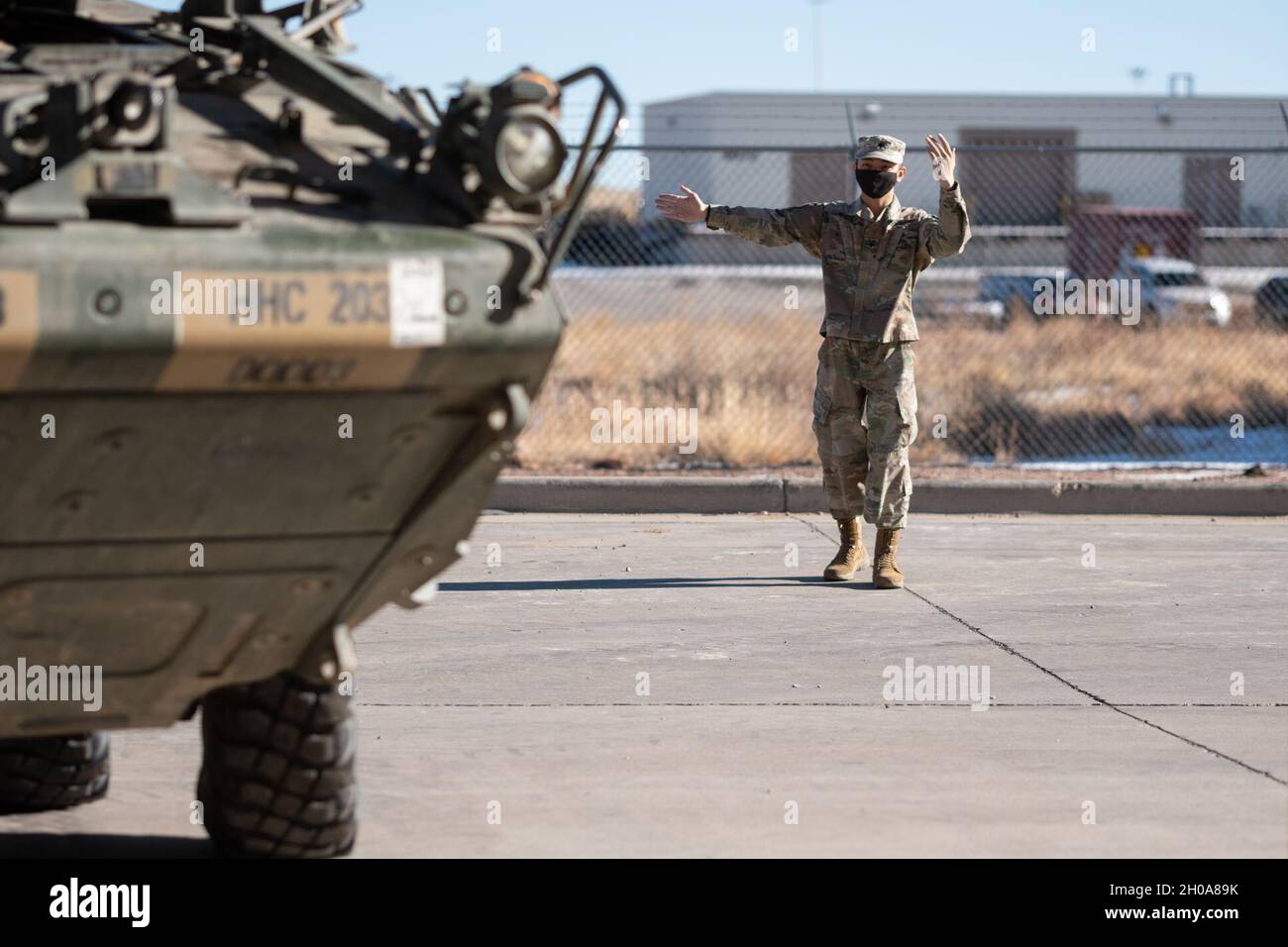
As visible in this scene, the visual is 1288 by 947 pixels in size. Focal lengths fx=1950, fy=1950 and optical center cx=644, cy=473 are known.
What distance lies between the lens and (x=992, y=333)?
22.5 metres

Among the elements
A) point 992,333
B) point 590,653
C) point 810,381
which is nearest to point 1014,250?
point 992,333

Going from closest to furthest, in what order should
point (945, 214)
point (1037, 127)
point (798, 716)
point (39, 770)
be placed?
point (39, 770) → point (798, 716) → point (945, 214) → point (1037, 127)

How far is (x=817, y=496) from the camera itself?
1200cm

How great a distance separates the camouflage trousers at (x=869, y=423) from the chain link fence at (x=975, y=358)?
4150 millimetres

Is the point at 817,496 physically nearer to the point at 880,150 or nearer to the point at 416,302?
the point at 880,150

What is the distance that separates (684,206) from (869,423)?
1.29 metres

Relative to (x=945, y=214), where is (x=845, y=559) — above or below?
below

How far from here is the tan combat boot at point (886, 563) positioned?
29.3 ft

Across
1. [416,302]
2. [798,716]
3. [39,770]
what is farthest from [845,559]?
[416,302]

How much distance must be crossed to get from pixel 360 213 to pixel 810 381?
45.1 ft

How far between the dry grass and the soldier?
14.6 ft

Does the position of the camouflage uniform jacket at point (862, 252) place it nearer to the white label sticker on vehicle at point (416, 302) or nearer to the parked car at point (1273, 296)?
the white label sticker on vehicle at point (416, 302)

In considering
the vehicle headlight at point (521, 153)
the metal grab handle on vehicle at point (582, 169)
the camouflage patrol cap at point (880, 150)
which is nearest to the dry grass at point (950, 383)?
the camouflage patrol cap at point (880, 150)

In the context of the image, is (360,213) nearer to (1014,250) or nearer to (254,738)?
(254,738)
